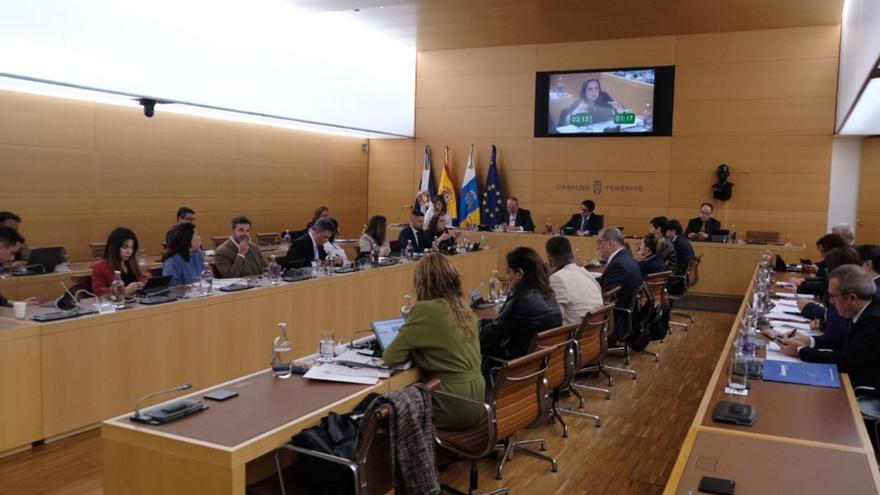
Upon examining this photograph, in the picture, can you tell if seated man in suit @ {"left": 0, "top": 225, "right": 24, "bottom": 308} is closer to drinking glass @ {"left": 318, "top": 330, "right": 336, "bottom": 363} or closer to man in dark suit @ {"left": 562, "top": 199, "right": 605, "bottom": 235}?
drinking glass @ {"left": 318, "top": 330, "right": 336, "bottom": 363}

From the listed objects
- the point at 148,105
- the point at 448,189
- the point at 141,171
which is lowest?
the point at 448,189

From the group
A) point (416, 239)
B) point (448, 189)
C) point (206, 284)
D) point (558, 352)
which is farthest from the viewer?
point (448, 189)

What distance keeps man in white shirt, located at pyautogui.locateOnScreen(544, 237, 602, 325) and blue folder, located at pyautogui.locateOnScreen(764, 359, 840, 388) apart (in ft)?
5.52

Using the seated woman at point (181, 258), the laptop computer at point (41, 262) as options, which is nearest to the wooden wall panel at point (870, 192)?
the seated woman at point (181, 258)

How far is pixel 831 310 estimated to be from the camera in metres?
4.34

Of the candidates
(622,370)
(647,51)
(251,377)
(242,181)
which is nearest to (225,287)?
(251,377)

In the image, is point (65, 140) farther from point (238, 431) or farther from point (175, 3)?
point (238, 431)

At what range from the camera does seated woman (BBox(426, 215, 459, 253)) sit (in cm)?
907

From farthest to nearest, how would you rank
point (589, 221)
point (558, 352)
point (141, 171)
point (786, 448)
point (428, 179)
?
point (428, 179) < point (589, 221) < point (141, 171) < point (558, 352) < point (786, 448)

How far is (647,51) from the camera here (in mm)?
11508

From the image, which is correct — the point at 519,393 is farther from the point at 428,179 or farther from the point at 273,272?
the point at 428,179

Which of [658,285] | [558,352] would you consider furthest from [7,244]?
[658,285]

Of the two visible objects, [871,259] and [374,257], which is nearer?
[871,259]

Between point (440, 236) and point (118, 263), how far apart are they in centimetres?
485
